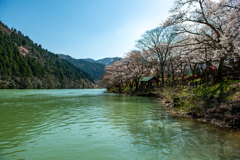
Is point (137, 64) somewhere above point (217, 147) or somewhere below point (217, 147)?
above

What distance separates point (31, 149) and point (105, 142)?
262cm

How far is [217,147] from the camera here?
5.39m

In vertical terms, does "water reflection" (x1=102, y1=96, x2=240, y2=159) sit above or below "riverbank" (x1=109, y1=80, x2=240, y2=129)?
below

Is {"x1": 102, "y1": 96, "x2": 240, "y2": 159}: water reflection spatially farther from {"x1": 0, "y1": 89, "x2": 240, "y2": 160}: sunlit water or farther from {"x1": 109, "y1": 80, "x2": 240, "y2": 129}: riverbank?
{"x1": 109, "y1": 80, "x2": 240, "y2": 129}: riverbank

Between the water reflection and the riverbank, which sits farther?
the riverbank

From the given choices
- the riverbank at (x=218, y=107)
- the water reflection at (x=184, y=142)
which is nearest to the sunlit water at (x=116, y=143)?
the water reflection at (x=184, y=142)

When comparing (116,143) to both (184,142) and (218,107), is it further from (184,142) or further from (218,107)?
(218,107)

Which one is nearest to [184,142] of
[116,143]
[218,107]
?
[116,143]

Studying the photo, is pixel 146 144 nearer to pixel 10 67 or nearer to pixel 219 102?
pixel 219 102

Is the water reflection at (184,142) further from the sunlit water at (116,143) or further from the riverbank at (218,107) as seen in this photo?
the riverbank at (218,107)

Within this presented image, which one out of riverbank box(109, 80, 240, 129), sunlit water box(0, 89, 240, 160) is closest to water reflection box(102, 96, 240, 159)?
sunlit water box(0, 89, 240, 160)

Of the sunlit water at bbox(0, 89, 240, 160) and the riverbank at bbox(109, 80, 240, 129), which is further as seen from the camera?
the riverbank at bbox(109, 80, 240, 129)

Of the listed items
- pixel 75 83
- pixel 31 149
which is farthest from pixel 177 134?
pixel 75 83

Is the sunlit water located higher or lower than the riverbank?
lower
